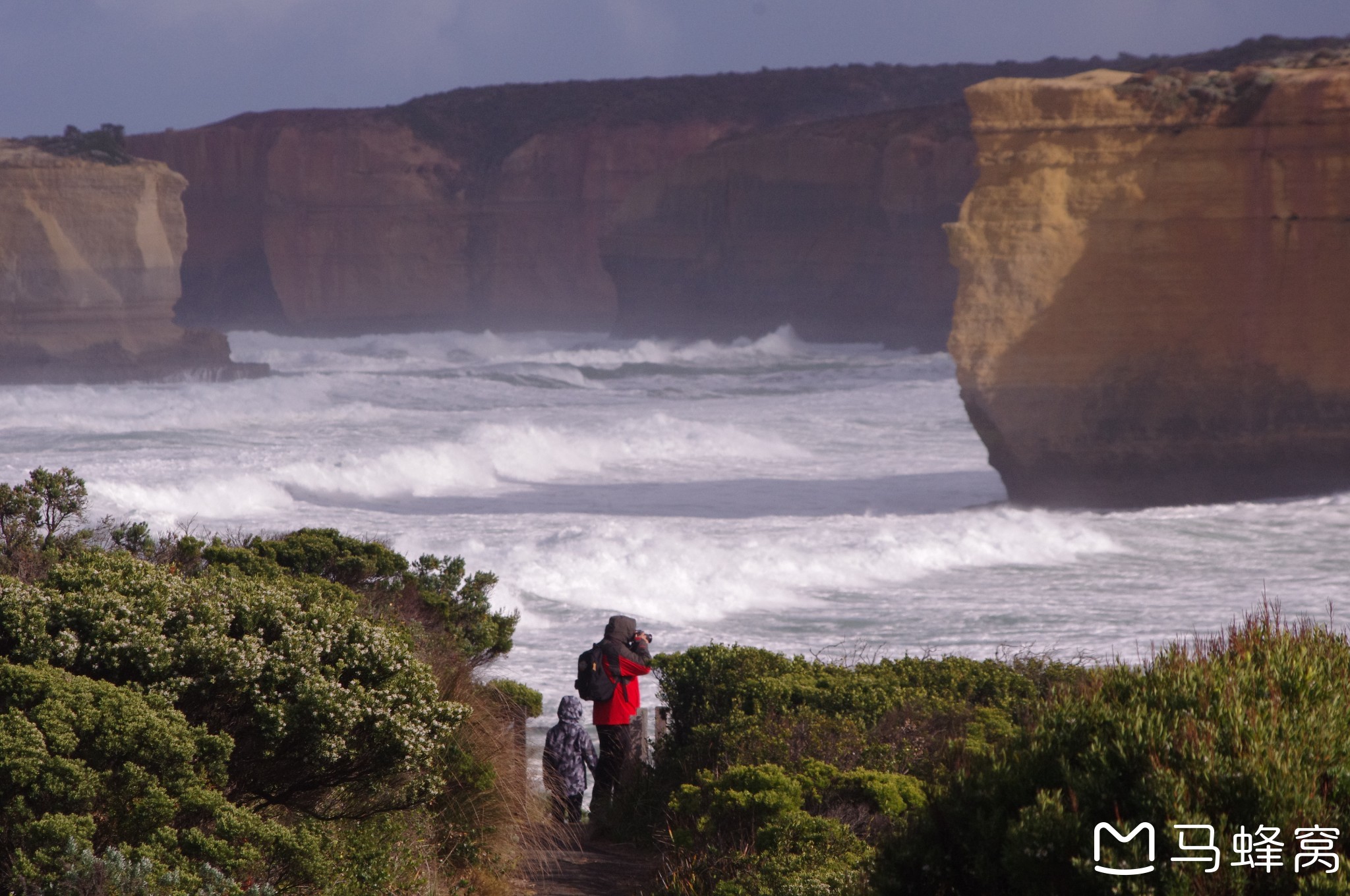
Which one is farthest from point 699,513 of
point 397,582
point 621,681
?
point 621,681

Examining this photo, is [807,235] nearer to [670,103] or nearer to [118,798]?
[670,103]

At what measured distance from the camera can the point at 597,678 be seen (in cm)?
708

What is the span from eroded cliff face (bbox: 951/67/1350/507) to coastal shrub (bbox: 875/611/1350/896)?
14740mm

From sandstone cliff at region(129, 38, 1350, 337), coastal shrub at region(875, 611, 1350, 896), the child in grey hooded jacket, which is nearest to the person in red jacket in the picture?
the child in grey hooded jacket

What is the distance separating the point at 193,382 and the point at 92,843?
38950 millimetres

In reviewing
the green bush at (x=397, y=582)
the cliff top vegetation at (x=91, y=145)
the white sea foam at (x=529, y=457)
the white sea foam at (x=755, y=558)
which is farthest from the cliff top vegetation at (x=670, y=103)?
the green bush at (x=397, y=582)

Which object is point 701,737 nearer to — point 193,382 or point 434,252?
point 193,382

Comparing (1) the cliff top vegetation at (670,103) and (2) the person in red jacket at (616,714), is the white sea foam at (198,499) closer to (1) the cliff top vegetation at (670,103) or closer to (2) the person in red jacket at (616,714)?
(2) the person in red jacket at (616,714)

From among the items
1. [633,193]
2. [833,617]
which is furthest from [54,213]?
[833,617]

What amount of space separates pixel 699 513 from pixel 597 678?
12.3 m

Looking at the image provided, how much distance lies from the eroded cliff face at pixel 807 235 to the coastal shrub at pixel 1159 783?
161ft

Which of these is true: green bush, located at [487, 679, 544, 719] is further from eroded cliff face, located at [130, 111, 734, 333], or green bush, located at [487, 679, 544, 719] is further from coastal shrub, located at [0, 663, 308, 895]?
eroded cliff face, located at [130, 111, 734, 333]

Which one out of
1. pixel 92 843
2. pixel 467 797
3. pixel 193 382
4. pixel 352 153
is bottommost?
pixel 92 843

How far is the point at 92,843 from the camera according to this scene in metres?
3.84
